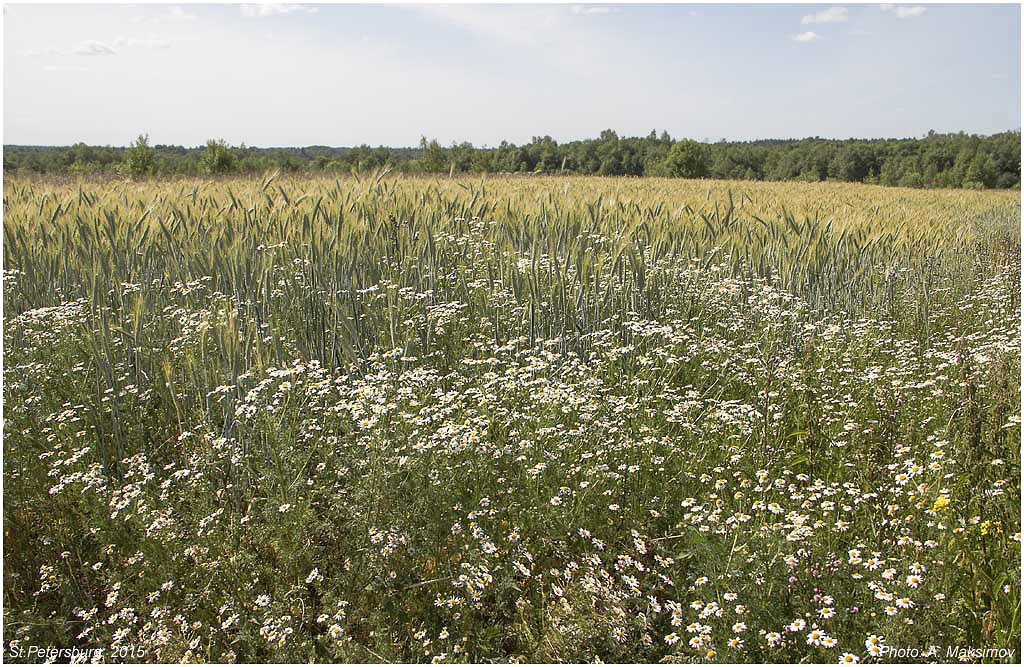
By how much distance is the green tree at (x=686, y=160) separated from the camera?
54.1 m

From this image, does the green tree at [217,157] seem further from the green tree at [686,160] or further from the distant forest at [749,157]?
the green tree at [686,160]

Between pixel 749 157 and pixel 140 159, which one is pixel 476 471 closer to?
pixel 140 159

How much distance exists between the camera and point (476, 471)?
2.35 metres

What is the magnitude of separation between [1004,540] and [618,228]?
3377 mm

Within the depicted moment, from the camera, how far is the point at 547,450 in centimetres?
257

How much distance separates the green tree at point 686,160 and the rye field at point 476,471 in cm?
5244

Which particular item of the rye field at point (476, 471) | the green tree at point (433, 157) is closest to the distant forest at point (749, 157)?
the green tree at point (433, 157)

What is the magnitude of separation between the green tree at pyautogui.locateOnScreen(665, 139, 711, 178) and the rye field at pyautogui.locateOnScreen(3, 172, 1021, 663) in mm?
52442

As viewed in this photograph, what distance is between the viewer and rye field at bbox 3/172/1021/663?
6.55 ft

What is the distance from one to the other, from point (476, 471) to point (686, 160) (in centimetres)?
5694

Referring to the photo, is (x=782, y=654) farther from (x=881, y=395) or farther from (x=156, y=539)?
(x=156, y=539)

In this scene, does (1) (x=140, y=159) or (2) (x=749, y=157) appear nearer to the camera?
(1) (x=140, y=159)

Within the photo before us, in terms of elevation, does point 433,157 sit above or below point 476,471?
above

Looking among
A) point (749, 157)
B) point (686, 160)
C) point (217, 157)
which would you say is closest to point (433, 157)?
point (217, 157)
